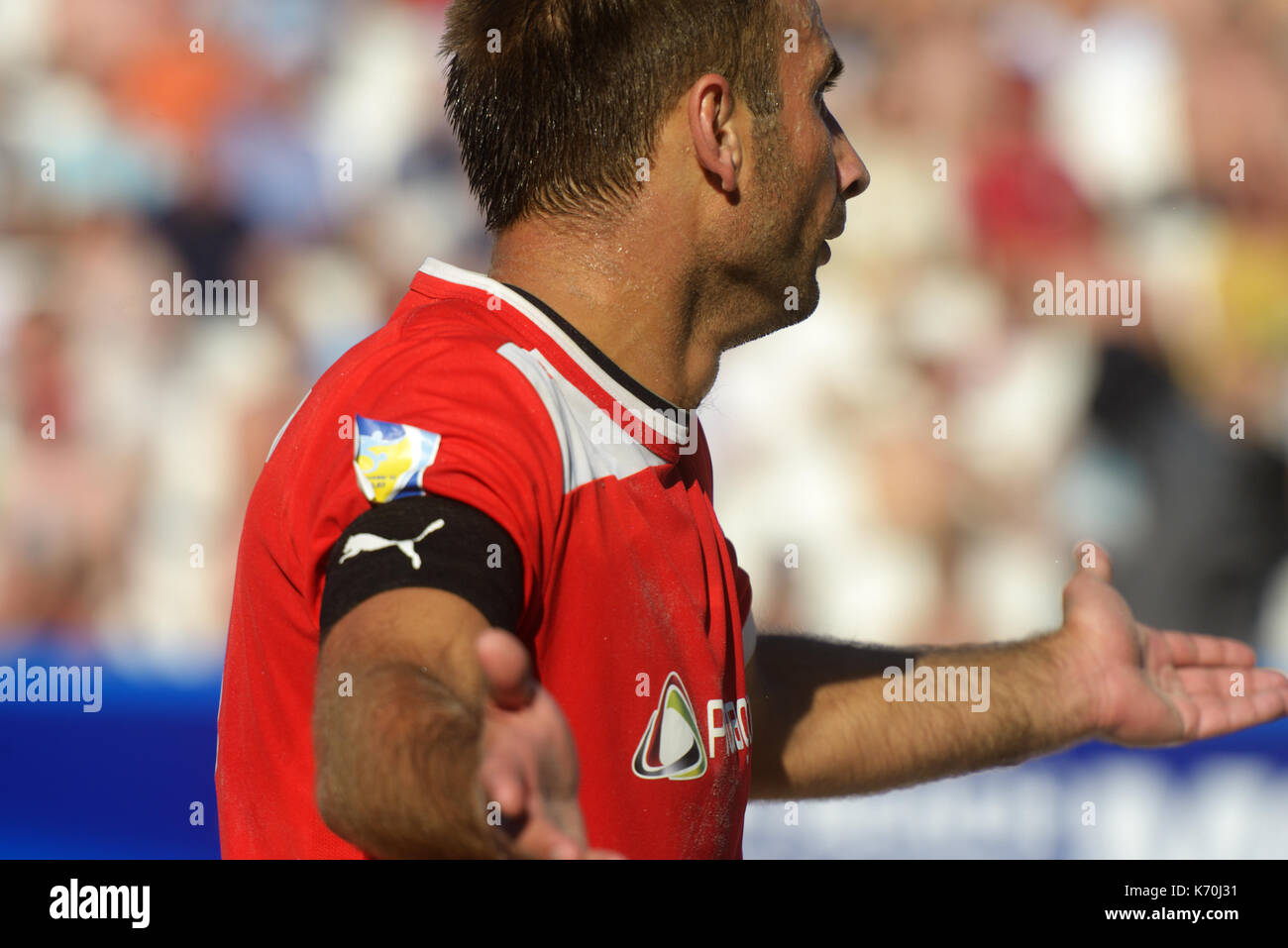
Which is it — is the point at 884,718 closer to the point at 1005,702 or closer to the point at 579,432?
the point at 1005,702

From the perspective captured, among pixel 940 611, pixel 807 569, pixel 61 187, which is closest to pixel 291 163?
pixel 61 187

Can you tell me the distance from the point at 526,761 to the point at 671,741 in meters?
0.52

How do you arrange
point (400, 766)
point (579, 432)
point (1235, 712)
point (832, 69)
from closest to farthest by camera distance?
point (400, 766) → point (579, 432) → point (832, 69) → point (1235, 712)

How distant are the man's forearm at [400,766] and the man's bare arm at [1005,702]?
96cm

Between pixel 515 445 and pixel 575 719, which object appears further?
pixel 575 719

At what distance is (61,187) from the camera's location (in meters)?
4.41

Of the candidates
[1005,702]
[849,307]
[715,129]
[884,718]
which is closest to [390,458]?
[715,129]

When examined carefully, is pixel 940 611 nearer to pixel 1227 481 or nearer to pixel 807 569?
pixel 807 569

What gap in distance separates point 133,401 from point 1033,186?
2.75m

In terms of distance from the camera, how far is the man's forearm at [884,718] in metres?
1.97

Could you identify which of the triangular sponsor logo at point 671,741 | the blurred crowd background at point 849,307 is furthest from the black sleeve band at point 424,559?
the blurred crowd background at point 849,307

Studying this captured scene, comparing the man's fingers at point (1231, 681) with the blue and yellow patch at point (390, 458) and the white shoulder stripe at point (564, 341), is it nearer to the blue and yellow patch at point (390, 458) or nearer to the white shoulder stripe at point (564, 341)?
the white shoulder stripe at point (564, 341)

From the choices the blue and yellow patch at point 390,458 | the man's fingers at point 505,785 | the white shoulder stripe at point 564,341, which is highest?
the white shoulder stripe at point 564,341

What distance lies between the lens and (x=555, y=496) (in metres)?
1.31
